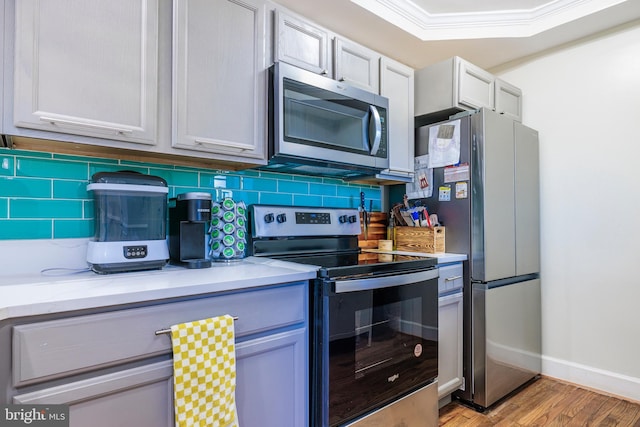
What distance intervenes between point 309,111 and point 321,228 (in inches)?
26.7

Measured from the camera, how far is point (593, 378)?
2.40m

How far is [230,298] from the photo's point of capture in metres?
1.22

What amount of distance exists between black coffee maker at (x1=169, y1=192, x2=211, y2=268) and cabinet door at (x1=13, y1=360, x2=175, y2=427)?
505mm

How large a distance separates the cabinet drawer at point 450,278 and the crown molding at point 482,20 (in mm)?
1558

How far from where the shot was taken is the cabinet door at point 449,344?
2035 millimetres

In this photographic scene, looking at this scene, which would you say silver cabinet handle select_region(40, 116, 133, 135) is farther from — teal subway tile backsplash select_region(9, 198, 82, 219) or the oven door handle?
the oven door handle

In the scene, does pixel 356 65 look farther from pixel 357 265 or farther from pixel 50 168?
pixel 50 168

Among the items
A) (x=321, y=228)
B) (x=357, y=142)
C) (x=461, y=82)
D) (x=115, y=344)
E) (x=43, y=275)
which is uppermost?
(x=461, y=82)

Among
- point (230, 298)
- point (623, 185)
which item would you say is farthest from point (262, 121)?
point (623, 185)

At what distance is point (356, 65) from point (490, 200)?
3.75ft

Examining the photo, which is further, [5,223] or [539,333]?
[539,333]

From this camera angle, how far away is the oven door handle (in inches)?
56.4

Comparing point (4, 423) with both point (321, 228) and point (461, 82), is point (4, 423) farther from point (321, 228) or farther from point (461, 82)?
point (461, 82)

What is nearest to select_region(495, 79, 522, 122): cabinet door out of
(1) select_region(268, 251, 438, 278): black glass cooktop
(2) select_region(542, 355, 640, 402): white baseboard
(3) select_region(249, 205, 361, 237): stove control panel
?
(3) select_region(249, 205, 361, 237): stove control panel
